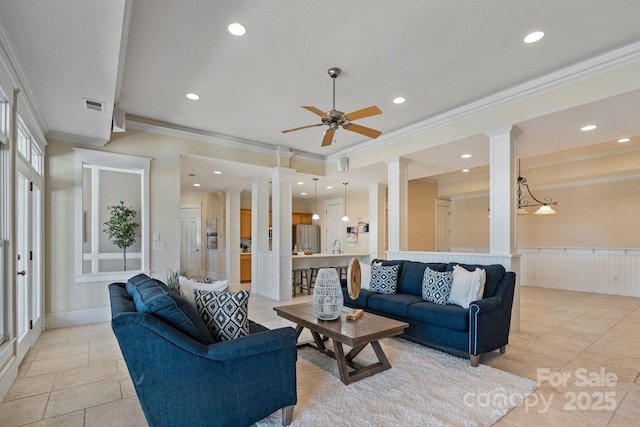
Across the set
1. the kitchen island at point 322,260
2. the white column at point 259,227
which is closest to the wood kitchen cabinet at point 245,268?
the white column at point 259,227

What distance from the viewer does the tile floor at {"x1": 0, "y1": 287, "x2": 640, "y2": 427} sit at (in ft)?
7.28

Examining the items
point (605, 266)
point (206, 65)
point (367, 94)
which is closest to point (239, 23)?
point (206, 65)

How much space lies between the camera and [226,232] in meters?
8.44

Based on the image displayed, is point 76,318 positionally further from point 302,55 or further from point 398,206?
point 398,206

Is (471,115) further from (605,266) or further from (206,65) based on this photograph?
(605,266)

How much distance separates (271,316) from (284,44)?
11.9 ft

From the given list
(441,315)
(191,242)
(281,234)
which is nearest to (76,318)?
(281,234)

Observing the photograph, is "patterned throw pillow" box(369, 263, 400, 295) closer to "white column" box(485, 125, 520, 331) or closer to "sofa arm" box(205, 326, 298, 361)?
"white column" box(485, 125, 520, 331)

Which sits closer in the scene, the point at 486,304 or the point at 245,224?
the point at 486,304

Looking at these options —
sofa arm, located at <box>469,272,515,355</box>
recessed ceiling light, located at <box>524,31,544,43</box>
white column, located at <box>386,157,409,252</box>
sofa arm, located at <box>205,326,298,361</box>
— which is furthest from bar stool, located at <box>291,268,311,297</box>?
recessed ceiling light, located at <box>524,31,544,43</box>

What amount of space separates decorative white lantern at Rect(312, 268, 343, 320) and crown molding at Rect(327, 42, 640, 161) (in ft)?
9.52

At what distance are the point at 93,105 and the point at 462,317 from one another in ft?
13.8

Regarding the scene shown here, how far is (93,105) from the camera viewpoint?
131 inches

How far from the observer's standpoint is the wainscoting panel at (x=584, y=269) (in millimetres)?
6469
